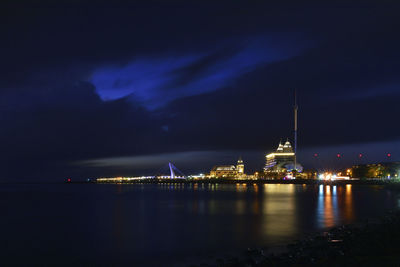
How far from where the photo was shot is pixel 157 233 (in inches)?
1203

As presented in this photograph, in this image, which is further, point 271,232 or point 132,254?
point 271,232

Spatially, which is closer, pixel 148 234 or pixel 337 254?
pixel 337 254

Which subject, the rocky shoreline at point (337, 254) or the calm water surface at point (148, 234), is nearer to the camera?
the rocky shoreline at point (337, 254)

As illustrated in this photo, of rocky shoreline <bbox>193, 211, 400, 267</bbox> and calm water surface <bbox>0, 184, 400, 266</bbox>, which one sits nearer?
rocky shoreline <bbox>193, 211, 400, 267</bbox>

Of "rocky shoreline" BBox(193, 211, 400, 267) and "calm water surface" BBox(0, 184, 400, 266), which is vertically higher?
"rocky shoreline" BBox(193, 211, 400, 267)

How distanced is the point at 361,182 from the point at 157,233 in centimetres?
11319

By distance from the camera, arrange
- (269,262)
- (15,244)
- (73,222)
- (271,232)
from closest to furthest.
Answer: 1. (269,262)
2. (15,244)
3. (271,232)
4. (73,222)

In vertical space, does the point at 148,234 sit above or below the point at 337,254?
below

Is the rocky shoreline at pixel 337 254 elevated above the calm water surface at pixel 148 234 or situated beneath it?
elevated above

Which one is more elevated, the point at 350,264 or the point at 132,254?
the point at 350,264

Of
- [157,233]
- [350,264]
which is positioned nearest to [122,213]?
[157,233]

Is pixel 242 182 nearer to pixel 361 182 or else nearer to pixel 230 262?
pixel 361 182

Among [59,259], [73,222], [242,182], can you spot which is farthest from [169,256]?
[242,182]

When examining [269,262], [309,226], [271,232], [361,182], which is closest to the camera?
[269,262]
